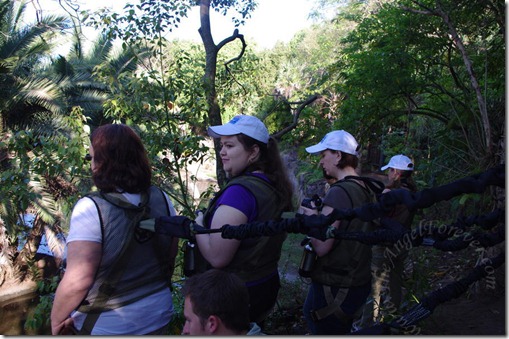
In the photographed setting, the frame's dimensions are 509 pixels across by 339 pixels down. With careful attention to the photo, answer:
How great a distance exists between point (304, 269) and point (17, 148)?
2.94 m

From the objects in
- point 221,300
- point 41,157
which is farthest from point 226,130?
point 41,157

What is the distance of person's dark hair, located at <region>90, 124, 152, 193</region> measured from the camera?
6.33ft

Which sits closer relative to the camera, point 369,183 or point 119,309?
point 119,309

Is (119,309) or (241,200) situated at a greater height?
(241,200)

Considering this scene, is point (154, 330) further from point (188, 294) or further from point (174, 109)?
point (174, 109)

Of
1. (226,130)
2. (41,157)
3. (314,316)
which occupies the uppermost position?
(41,157)

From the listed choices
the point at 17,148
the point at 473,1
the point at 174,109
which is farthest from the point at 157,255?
the point at 473,1

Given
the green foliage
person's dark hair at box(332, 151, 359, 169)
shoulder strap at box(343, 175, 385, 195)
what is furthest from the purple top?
the green foliage

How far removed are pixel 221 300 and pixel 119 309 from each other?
55 centimetres

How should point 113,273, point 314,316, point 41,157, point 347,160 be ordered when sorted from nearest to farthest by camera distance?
1. point 113,273
2. point 314,316
3. point 347,160
4. point 41,157

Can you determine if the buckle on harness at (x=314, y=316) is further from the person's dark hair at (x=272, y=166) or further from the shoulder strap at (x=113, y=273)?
the shoulder strap at (x=113, y=273)

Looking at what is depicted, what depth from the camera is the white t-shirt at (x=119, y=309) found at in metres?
1.80

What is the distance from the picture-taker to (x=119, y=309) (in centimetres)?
190

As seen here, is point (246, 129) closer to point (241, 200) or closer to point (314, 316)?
point (241, 200)
